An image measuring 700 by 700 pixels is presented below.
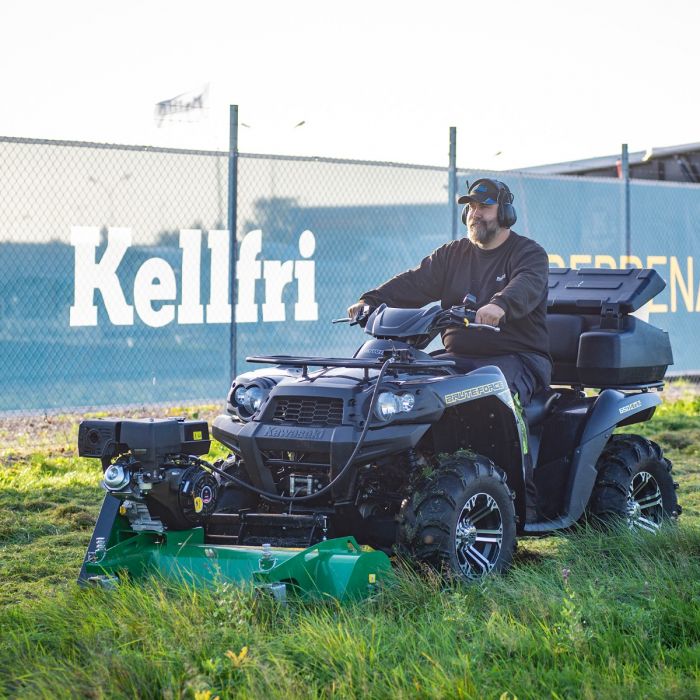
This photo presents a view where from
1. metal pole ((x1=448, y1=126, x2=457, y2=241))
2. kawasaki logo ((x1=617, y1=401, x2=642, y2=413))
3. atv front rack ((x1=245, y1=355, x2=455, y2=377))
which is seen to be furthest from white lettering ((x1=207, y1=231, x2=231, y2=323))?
atv front rack ((x1=245, y1=355, x2=455, y2=377))

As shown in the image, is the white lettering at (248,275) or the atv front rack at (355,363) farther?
the white lettering at (248,275)

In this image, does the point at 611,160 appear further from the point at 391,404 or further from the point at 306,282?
the point at 391,404

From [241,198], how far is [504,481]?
5.76m

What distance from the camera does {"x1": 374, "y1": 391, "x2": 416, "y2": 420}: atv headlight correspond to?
502 cm

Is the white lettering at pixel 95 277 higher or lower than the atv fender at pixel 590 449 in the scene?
higher

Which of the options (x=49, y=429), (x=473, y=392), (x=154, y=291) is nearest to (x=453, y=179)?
(x=154, y=291)

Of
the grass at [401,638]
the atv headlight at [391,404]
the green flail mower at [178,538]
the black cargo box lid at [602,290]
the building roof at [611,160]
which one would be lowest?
the grass at [401,638]

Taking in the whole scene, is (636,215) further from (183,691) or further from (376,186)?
(183,691)

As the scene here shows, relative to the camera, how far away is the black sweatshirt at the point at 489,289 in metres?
5.89

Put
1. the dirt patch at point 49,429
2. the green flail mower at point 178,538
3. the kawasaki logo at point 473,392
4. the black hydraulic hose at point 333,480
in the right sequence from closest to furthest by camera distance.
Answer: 1. the green flail mower at point 178,538
2. the black hydraulic hose at point 333,480
3. the kawasaki logo at point 473,392
4. the dirt patch at point 49,429

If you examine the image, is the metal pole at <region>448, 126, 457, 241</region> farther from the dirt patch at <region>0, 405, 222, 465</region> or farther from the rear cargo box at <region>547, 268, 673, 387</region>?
the rear cargo box at <region>547, 268, 673, 387</region>

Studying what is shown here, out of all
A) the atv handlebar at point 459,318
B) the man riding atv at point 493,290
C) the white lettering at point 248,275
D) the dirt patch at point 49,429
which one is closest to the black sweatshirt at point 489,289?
the man riding atv at point 493,290

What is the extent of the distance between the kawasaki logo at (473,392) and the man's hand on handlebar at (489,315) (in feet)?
0.95

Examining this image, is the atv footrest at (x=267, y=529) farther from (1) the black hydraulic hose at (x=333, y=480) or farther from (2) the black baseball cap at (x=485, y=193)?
(2) the black baseball cap at (x=485, y=193)
